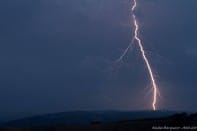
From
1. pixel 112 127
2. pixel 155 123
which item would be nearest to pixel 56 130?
pixel 112 127

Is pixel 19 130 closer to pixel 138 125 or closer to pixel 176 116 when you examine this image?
pixel 138 125

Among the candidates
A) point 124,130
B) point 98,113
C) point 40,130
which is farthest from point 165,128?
point 98,113

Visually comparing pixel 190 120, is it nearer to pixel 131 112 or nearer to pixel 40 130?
pixel 40 130

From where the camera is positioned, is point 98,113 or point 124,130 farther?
point 98,113

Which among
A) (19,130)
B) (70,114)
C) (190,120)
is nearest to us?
(190,120)

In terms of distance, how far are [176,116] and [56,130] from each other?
5349 mm

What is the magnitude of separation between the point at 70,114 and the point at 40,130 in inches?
2816

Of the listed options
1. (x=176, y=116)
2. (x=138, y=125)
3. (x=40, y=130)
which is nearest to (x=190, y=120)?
(x=176, y=116)

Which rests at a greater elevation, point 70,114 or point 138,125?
point 70,114

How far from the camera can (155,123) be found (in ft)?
73.0

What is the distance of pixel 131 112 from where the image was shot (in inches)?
3794

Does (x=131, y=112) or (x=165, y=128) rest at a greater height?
(x=131, y=112)

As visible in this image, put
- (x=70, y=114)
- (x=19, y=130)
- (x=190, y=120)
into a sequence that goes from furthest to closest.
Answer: (x=70, y=114) → (x=19, y=130) → (x=190, y=120)

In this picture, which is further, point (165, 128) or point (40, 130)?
point (40, 130)
